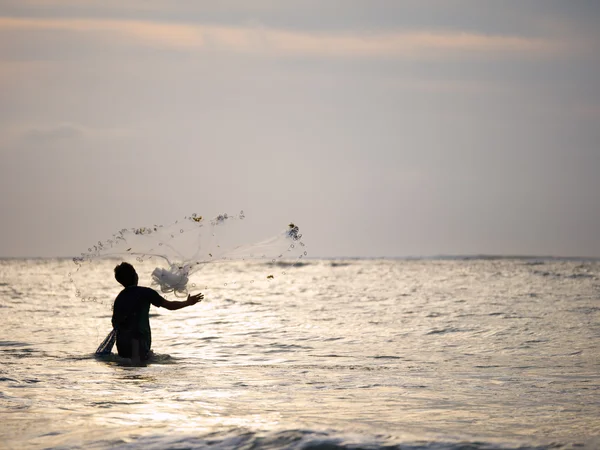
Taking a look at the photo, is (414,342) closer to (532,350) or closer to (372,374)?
(532,350)

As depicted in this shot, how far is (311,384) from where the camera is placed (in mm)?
10109

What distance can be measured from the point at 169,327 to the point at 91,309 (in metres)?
7.07

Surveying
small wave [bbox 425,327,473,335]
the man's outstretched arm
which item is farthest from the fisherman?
small wave [bbox 425,327,473,335]

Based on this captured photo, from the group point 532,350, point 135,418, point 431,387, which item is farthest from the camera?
point 532,350

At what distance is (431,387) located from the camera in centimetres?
983

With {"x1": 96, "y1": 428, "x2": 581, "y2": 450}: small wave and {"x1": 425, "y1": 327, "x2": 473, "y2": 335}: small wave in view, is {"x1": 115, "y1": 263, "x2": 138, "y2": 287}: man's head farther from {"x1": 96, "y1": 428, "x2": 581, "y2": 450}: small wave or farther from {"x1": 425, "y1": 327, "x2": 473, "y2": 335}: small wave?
{"x1": 425, "y1": 327, "x2": 473, "y2": 335}: small wave

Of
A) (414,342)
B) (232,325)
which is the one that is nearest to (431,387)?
(414,342)

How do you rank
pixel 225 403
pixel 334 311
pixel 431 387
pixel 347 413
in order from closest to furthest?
1. pixel 347 413
2. pixel 225 403
3. pixel 431 387
4. pixel 334 311

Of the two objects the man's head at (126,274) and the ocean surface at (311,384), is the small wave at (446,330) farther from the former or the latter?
the man's head at (126,274)

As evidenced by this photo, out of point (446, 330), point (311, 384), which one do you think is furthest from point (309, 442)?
point (446, 330)

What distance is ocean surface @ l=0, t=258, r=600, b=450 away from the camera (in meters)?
6.41

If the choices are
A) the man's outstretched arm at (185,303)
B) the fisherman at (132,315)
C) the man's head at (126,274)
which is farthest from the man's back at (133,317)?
the man's outstretched arm at (185,303)

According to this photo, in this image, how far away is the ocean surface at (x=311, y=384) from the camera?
21.0 ft

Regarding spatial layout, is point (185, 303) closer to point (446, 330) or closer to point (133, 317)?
point (133, 317)
